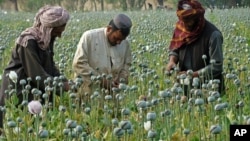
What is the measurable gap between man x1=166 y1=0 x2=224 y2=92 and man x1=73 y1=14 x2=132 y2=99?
0.46m

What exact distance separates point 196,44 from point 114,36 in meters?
0.85

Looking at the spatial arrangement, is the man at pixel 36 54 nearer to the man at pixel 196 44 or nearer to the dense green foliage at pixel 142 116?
the dense green foliage at pixel 142 116

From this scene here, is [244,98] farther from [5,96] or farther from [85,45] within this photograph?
[5,96]

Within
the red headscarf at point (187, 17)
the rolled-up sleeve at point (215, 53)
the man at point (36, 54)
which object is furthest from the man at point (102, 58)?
the rolled-up sleeve at point (215, 53)

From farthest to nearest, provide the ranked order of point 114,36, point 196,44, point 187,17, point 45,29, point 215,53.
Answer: point 196,44 < point 215,53 < point 187,17 < point 114,36 < point 45,29

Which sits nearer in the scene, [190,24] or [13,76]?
[13,76]

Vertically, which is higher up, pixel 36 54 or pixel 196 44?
pixel 36 54

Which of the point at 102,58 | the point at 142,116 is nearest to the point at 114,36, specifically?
the point at 102,58

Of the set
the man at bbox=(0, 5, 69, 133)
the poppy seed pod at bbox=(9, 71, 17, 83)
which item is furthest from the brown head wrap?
the poppy seed pod at bbox=(9, 71, 17, 83)

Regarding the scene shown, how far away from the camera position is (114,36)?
572 cm

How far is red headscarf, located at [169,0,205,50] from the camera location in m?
5.79

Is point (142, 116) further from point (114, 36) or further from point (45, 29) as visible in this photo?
point (114, 36)

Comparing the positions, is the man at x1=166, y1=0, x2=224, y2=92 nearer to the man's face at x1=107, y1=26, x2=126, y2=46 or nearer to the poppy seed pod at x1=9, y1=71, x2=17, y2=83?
the man's face at x1=107, y1=26, x2=126, y2=46

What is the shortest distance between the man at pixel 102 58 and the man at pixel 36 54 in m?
0.39
